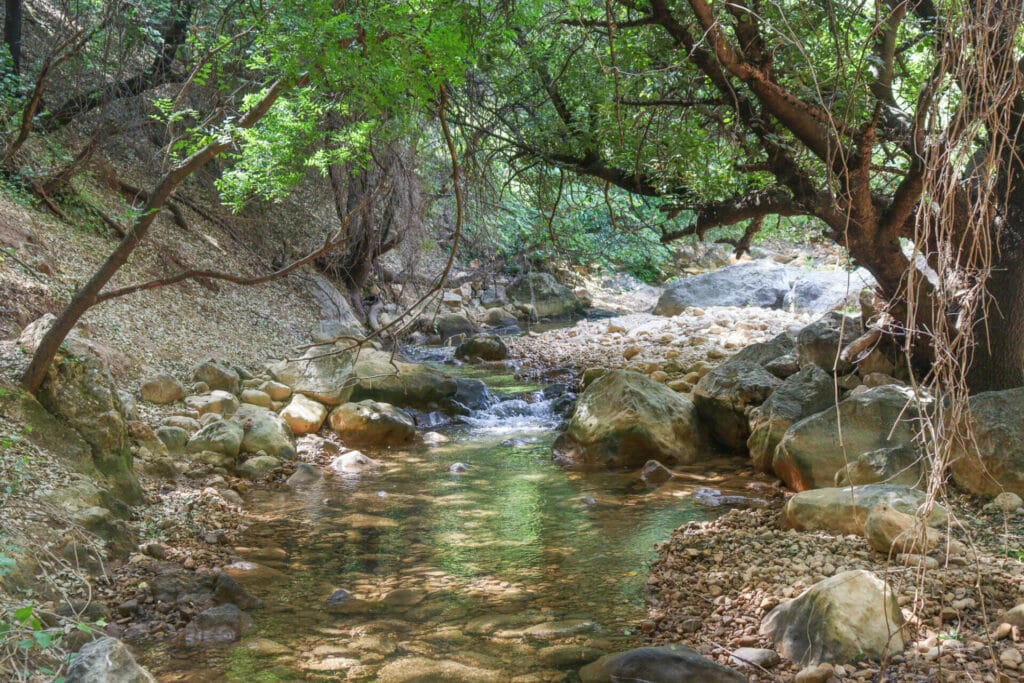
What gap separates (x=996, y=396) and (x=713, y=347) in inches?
228

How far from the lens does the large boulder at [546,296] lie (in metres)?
17.7

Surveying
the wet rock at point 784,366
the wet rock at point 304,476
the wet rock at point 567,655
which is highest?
the wet rock at point 784,366

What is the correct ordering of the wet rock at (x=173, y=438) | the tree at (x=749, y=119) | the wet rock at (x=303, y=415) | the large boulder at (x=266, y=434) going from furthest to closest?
the wet rock at (x=303, y=415)
the large boulder at (x=266, y=434)
the wet rock at (x=173, y=438)
the tree at (x=749, y=119)

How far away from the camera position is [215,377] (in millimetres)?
8211

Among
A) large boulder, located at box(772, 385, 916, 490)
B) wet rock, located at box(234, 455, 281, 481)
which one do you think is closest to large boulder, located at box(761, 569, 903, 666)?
large boulder, located at box(772, 385, 916, 490)

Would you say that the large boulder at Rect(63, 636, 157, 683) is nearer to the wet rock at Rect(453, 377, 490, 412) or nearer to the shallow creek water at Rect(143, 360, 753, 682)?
the shallow creek water at Rect(143, 360, 753, 682)

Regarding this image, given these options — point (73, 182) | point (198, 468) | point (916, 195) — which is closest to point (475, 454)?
point (198, 468)

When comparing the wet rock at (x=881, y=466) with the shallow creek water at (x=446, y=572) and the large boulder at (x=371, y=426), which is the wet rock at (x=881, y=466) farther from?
the large boulder at (x=371, y=426)

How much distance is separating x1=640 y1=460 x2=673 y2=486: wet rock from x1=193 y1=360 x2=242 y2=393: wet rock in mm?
4408

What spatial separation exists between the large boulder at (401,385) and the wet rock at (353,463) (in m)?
1.55

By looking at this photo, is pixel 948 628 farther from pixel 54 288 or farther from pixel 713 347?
pixel 713 347

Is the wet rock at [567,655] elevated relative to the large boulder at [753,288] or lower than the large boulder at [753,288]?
lower

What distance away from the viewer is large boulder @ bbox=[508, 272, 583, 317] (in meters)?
17.7

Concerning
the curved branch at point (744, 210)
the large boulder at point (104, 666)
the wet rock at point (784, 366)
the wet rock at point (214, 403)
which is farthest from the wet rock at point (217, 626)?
the wet rock at point (784, 366)
